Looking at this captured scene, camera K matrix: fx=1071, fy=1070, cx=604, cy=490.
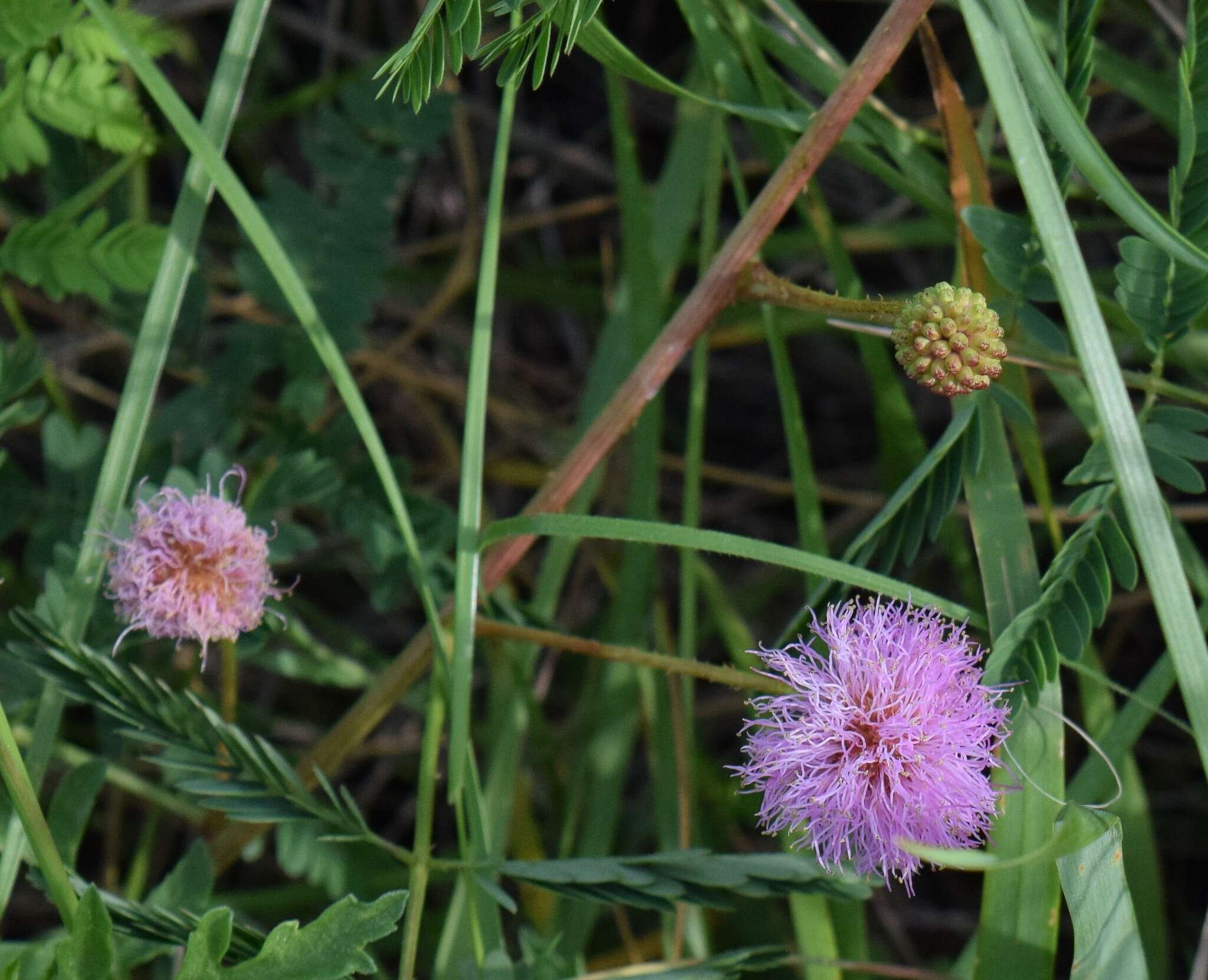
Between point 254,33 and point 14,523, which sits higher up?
point 254,33

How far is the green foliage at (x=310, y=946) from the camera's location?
1127 millimetres

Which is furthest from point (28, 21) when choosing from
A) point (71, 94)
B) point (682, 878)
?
point (682, 878)

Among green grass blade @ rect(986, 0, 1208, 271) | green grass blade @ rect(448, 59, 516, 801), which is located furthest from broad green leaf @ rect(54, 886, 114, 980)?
green grass blade @ rect(986, 0, 1208, 271)

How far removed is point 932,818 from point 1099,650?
157 centimetres

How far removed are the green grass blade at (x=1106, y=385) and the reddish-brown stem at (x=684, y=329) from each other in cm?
21

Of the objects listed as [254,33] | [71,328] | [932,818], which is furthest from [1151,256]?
[71,328]

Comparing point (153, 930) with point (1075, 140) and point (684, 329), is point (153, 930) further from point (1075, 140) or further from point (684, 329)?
point (1075, 140)

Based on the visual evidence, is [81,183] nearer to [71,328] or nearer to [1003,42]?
[71,328]

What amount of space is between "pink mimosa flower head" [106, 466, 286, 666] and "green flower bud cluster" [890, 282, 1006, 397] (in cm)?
92

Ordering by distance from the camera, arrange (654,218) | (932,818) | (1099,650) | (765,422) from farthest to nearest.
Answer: (765,422)
(1099,650)
(654,218)
(932,818)

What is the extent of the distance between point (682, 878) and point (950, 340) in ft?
2.52

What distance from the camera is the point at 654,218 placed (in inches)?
86.3

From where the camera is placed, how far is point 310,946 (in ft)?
3.78

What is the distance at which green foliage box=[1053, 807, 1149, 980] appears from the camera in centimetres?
115
